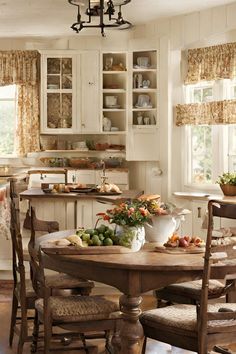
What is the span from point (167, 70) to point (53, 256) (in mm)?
5031

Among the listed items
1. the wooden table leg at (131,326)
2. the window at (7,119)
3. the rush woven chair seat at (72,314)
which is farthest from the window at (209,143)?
the wooden table leg at (131,326)

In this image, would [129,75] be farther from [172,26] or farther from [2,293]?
[2,293]

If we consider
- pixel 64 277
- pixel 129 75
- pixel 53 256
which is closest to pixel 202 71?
pixel 129 75

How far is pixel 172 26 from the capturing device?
26.9 ft

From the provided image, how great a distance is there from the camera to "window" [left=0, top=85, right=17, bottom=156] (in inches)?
381

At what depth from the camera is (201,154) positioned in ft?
26.3

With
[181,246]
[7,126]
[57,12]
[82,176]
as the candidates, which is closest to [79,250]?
[181,246]

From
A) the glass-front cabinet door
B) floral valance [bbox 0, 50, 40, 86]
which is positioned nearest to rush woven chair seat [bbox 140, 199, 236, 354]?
the glass-front cabinet door

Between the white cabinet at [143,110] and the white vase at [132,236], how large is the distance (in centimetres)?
470

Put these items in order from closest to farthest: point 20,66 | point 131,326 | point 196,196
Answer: point 131,326, point 196,196, point 20,66

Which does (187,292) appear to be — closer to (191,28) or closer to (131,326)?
(131,326)

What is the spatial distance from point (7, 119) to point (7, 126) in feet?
0.34

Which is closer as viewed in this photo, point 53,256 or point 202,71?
point 53,256

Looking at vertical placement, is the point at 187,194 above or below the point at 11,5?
below
